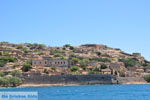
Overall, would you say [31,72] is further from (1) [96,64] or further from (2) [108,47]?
(2) [108,47]

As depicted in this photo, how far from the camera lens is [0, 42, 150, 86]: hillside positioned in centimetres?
10231

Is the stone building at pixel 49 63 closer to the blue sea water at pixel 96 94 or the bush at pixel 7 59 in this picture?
the bush at pixel 7 59

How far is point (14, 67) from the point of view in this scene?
104 metres

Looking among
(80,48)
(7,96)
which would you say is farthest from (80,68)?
(7,96)

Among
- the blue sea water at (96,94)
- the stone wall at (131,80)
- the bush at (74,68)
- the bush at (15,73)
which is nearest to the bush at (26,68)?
the bush at (15,73)

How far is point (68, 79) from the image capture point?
301 ft

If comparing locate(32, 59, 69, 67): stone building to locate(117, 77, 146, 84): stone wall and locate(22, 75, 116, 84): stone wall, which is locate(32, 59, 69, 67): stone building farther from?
locate(117, 77, 146, 84): stone wall

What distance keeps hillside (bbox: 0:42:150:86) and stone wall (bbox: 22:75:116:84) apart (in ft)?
13.7

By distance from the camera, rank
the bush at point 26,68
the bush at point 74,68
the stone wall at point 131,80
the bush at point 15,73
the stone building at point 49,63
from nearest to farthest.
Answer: the bush at point 15,73
the stone wall at point 131,80
the bush at point 26,68
the bush at point 74,68
the stone building at point 49,63

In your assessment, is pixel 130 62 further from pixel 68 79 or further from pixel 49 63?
pixel 68 79

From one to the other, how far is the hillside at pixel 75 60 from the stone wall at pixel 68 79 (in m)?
4.16

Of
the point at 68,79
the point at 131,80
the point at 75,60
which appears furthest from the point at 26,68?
the point at 131,80

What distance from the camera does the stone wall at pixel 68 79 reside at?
90438 mm

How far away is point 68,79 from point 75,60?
77.2 feet
